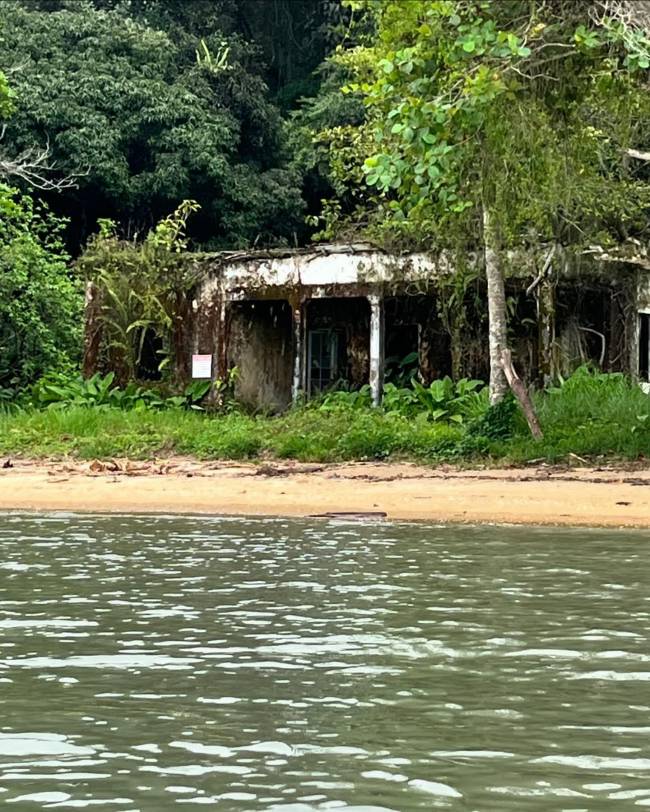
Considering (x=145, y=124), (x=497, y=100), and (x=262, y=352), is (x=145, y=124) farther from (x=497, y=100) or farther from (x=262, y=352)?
(x=497, y=100)

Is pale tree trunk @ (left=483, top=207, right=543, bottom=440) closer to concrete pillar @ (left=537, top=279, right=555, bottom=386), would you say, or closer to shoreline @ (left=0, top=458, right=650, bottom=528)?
shoreline @ (left=0, top=458, right=650, bottom=528)

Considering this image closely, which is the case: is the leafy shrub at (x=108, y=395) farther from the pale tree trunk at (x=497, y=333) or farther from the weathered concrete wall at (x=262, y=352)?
the pale tree trunk at (x=497, y=333)

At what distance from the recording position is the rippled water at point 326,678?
4770 millimetres

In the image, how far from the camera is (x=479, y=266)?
21.1 meters

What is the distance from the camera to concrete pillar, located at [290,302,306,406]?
75.9 feet

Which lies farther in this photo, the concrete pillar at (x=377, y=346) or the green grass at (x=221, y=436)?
the concrete pillar at (x=377, y=346)

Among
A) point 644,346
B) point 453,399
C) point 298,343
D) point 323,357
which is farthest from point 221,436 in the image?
point 644,346

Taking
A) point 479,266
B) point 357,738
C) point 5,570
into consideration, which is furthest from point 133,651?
point 479,266

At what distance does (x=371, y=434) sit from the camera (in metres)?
17.7

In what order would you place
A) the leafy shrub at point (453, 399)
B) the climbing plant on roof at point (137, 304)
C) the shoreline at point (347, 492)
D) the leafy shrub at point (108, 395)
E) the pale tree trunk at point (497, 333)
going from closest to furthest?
the shoreline at point (347, 492) → the pale tree trunk at point (497, 333) → the leafy shrub at point (453, 399) → the leafy shrub at point (108, 395) → the climbing plant on roof at point (137, 304)

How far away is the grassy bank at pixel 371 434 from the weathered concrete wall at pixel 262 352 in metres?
3.32

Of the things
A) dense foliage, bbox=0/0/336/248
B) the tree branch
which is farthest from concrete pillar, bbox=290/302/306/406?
dense foliage, bbox=0/0/336/248

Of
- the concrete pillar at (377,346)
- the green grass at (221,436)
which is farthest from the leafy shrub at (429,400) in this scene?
the green grass at (221,436)

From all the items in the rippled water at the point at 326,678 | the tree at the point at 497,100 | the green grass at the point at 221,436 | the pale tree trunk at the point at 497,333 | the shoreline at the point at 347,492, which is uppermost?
the tree at the point at 497,100
